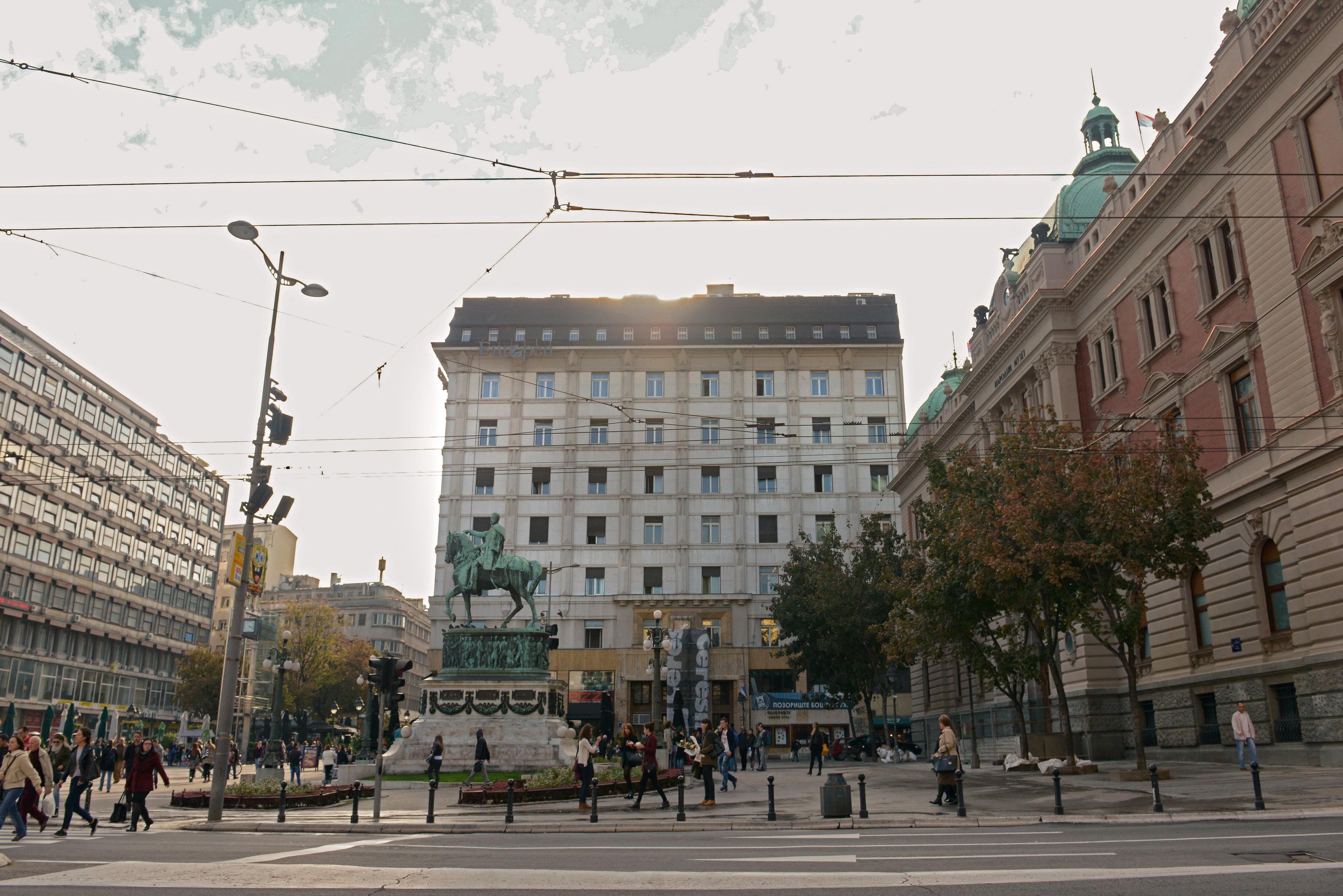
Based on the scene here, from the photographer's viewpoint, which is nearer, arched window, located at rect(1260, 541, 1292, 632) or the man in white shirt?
the man in white shirt

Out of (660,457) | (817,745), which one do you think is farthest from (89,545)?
(817,745)

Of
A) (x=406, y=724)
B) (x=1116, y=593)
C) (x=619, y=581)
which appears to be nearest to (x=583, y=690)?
(x=619, y=581)

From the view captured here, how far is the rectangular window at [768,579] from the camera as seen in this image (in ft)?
209

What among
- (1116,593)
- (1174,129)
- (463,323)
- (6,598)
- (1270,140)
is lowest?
(1116,593)

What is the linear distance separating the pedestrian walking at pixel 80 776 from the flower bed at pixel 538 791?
25.3 feet

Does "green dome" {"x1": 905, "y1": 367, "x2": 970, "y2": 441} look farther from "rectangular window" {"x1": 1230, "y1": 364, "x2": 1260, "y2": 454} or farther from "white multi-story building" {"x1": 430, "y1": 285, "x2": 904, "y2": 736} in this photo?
"rectangular window" {"x1": 1230, "y1": 364, "x2": 1260, "y2": 454}

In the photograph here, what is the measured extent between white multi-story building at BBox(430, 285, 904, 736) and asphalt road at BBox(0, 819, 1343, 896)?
148 feet

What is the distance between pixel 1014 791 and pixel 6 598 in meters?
66.2

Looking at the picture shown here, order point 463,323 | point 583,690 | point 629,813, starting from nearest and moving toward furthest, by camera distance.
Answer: point 629,813
point 583,690
point 463,323

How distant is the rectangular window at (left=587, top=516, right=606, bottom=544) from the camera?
65125 mm

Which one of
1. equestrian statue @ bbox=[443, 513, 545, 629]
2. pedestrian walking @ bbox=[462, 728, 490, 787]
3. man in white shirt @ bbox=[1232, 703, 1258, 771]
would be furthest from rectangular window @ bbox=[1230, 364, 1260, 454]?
pedestrian walking @ bbox=[462, 728, 490, 787]

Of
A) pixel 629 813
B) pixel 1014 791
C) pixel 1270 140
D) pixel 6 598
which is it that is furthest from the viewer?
pixel 6 598

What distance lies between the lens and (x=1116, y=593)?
25.0m

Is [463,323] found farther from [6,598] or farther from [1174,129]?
[1174,129]
